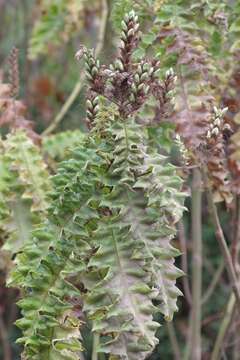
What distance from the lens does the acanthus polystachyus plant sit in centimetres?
157

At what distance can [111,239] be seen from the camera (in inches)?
63.7

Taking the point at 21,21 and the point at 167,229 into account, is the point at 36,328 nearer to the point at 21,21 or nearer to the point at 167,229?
the point at 167,229

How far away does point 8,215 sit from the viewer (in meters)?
2.30

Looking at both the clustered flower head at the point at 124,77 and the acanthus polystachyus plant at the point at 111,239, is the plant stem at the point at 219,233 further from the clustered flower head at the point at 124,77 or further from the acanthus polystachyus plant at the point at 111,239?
the clustered flower head at the point at 124,77

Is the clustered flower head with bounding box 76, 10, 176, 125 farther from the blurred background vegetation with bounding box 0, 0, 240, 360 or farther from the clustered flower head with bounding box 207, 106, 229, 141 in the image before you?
the blurred background vegetation with bounding box 0, 0, 240, 360

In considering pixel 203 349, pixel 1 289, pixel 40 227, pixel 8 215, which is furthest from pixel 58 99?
pixel 40 227

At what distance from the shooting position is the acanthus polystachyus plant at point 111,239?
157cm

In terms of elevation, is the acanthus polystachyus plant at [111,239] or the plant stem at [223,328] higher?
the acanthus polystachyus plant at [111,239]

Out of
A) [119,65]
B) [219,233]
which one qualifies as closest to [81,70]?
[219,233]

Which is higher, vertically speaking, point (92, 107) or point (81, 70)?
point (81, 70)

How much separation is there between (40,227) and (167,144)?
23.0 inches

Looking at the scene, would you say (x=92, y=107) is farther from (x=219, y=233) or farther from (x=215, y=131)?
(x=219, y=233)

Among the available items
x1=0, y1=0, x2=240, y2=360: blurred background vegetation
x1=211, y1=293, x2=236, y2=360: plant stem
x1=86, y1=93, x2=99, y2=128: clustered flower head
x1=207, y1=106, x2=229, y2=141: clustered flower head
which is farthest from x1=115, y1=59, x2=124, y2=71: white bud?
x1=211, y1=293, x2=236, y2=360: plant stem

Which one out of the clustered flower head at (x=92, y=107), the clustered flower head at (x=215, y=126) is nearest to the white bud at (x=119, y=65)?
the clustered flower head at (x=92, y=107)
